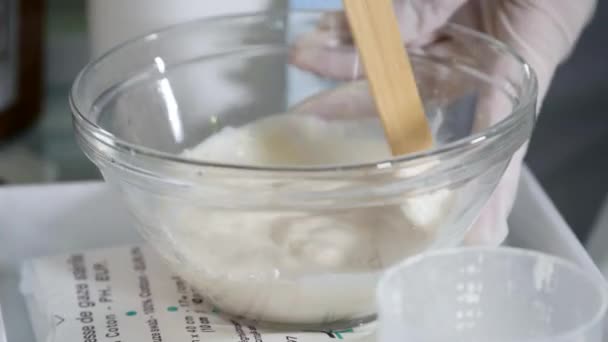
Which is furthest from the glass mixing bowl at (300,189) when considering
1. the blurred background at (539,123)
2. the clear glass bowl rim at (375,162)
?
the blurred background at (539,123)

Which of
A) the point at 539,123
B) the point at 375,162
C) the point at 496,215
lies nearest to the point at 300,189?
the point at 375,162

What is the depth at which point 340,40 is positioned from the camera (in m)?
0.48

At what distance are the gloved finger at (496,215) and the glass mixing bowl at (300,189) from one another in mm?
24

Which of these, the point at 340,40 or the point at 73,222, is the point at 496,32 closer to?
the point at 340,40

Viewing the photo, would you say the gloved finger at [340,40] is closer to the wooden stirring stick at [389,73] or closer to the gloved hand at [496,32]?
the gloved hand at [496,32]

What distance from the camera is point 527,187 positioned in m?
0.47

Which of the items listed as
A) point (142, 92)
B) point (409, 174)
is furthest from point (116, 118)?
point (409, 174)

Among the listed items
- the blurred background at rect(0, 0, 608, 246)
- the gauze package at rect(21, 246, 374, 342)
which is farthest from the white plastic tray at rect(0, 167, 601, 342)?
the blurred background at rect(0, 0, 608, 246)

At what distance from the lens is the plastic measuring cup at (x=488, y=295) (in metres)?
0.29

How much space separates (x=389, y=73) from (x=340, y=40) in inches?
4.5

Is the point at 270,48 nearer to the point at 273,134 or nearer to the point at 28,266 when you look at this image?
the point at 273,134

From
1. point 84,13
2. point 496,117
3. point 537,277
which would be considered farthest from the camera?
point 84,13

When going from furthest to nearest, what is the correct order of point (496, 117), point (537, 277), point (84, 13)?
point (84, 13) → point (496, 117) → point (537, 277)

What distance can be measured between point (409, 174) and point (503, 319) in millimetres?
62
